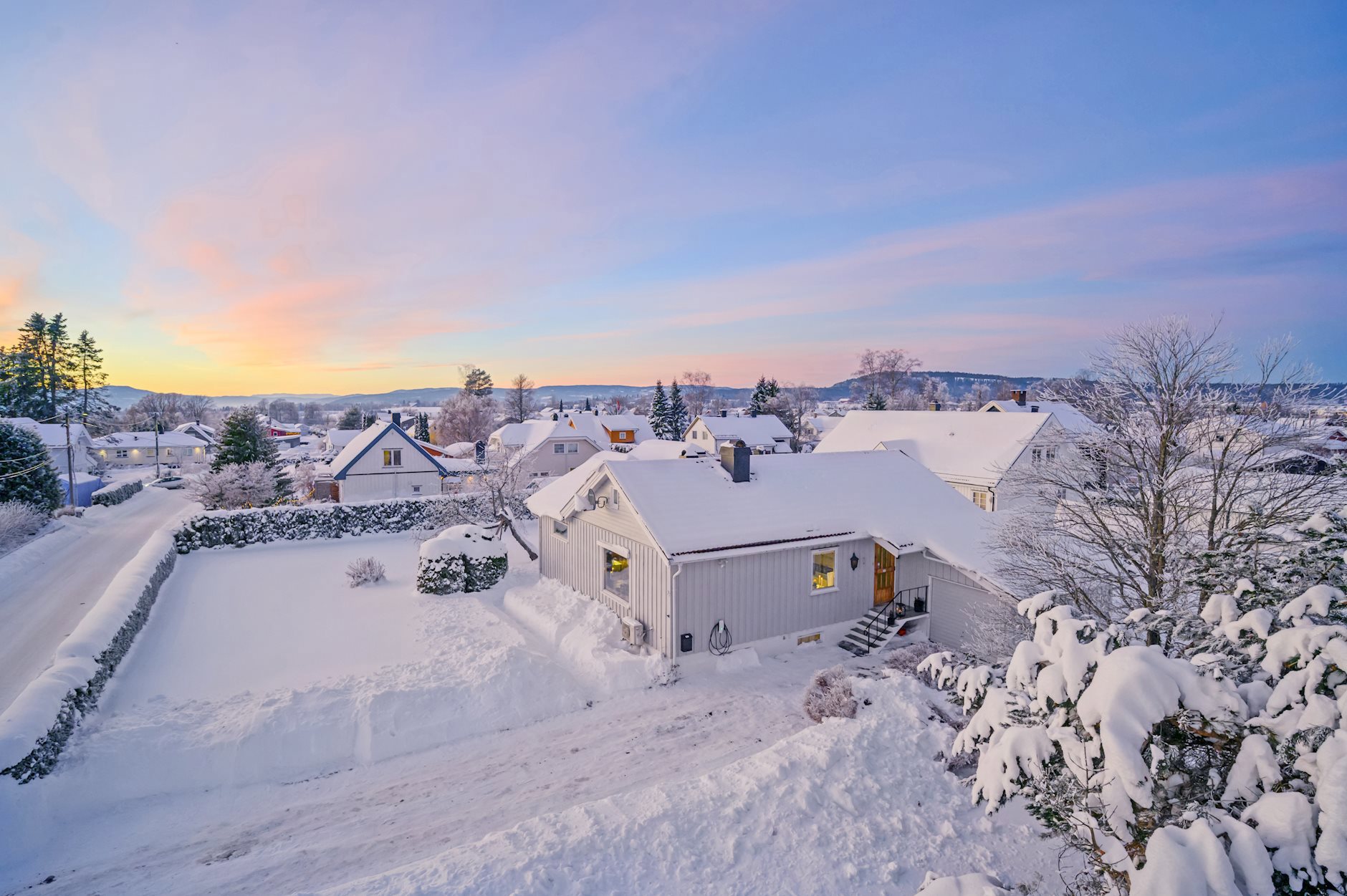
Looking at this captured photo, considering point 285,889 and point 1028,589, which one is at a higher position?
point 1028,589

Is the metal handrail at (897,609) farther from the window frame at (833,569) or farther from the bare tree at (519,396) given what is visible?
the bare tree at (519,396)

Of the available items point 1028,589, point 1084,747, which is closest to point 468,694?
point 1084,747

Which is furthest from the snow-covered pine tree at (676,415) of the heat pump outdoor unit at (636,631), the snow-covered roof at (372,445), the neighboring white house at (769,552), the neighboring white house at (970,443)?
the heat pump outdoor unit at (636,631)

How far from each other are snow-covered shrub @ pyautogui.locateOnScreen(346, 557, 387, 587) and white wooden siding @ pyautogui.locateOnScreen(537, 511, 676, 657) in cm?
529

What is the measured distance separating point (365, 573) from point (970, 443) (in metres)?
30.2

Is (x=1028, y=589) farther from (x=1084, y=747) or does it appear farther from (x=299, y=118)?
(x=299, y=118)

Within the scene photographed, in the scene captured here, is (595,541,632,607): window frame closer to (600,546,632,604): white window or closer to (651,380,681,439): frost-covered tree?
(600,546,632,604): white window

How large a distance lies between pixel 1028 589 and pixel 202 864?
1484 cm

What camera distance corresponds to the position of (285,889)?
6.98m

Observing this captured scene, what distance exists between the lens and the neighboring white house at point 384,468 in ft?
110

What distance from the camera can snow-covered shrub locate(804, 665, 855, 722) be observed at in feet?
34.1

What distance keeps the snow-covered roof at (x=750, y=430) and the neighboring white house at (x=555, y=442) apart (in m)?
10.8

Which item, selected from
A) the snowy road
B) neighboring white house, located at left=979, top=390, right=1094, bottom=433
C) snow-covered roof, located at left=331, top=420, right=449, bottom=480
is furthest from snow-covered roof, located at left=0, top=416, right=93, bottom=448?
neighboring white house, located at left=979, top=390, right=1094, bottom=433

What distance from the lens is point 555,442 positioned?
51500mm
